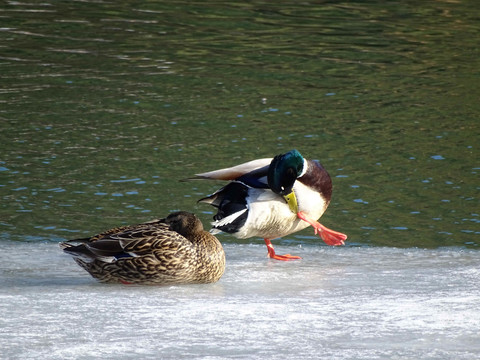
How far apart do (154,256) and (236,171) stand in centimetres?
128

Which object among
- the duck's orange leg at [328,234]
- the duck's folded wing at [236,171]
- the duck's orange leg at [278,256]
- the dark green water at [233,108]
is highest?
the duck's folded wing at [236,171]

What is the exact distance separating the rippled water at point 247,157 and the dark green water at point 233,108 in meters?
0.03

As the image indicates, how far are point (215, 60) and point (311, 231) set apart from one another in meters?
6.56

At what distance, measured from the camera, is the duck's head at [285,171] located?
6.75 metres

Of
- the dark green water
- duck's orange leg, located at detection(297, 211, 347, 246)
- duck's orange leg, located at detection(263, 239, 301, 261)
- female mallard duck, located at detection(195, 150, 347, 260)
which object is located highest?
female mallard duck, located at detection(195, 150, 347, 260)

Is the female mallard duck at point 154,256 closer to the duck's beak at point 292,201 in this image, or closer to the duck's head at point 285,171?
the duck's head at point 285,171

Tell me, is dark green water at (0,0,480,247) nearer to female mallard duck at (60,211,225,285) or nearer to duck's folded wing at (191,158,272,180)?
duck's folded wing at (191,158,272,180)

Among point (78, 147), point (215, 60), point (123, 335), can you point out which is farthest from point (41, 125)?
point (123, 335)

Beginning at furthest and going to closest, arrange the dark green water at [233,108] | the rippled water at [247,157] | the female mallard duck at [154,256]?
1. the dark green water at [233,108]
2. the female mallard duck at [154,256]
3. the rippled water at [247,157]

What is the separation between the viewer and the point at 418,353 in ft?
14.3

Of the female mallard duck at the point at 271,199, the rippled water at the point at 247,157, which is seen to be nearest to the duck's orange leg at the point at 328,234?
the female mallard duck at the point at 271,199

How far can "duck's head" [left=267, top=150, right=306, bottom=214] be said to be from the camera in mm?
6746

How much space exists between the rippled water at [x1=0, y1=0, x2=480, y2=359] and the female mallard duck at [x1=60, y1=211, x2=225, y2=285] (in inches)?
3.8

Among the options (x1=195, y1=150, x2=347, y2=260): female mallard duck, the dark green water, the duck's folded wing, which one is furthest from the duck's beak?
the dark green water
